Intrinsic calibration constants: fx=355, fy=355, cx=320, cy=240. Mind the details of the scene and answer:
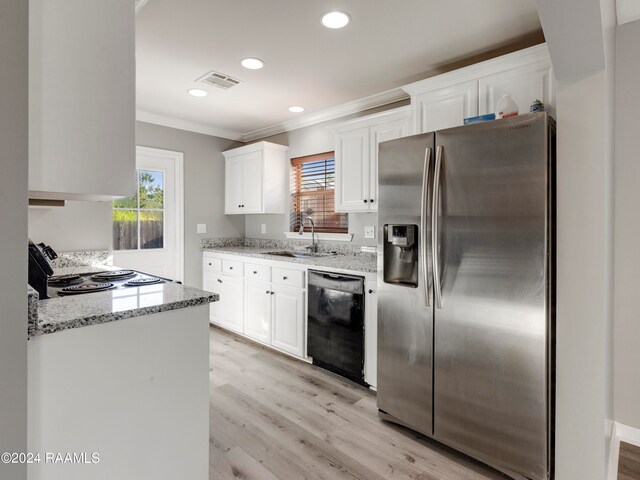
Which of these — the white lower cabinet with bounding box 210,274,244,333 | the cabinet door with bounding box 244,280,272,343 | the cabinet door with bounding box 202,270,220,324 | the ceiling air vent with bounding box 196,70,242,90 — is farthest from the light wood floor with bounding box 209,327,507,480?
the ceiling air vent with bounding box 196,70,242,90

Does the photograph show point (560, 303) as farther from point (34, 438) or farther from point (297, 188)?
point (297, 188)

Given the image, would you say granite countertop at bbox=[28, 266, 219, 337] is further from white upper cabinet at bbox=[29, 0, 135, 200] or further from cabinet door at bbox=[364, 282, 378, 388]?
cabinet door at bbox=[364, 282, 378, 388]

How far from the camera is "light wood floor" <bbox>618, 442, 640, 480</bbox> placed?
1.83 meters

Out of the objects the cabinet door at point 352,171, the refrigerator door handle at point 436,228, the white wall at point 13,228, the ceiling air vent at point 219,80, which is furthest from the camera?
the cabinet door at point 352,171

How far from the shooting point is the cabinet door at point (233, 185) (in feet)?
14.5

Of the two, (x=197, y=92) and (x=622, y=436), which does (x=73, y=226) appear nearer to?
(x=197, y=92)

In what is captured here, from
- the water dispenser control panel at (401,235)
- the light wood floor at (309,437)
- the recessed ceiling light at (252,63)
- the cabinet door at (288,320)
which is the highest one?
the recessed ceiling light at (252,63)

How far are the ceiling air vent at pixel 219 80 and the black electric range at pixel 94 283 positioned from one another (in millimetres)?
1650

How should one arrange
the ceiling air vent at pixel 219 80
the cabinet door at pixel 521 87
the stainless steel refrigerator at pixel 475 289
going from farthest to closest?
the ceiling air vent at pixel 219 80 → the cabinet door at pixel 521 87 → the stainless steel refrigerator at pixel 475 289

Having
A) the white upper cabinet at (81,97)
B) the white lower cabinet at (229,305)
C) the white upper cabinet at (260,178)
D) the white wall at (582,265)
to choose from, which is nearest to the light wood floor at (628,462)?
the white wall at (582,265)

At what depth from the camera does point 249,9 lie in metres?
1.97

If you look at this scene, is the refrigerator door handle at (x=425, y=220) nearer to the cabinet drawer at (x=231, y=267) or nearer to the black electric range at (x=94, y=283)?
the black electric range at (x=94, y=283)

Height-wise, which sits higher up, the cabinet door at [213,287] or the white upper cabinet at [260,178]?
the white upper cabinet at [260,178]

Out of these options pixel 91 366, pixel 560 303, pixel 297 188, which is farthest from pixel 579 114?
pixel 297 188
